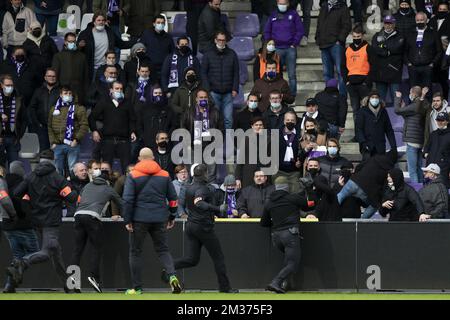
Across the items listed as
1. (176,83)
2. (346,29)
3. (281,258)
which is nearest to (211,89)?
(176,83)

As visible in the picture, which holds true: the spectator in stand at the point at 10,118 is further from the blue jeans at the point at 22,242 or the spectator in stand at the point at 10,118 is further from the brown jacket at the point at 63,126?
the blue jeans at the point at 22,242

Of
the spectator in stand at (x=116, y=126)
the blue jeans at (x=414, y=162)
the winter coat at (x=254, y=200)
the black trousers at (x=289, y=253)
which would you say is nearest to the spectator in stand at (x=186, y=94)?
the spectator in stand at (x=116, y=126)

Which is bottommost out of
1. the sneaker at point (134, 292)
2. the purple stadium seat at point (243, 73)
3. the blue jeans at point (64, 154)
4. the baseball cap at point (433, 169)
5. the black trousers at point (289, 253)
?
the sneaker at point (134, 292)

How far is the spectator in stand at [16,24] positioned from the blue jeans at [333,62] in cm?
601

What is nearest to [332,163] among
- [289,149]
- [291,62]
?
[289,149]

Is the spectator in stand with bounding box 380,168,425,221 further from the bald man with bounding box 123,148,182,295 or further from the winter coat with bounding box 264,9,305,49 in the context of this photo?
the winter coat with bounding box 264,9,305,49

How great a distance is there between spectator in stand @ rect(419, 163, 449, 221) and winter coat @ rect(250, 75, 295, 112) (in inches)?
193

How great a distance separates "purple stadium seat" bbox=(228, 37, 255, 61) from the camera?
121ft

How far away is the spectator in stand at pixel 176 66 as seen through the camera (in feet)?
113

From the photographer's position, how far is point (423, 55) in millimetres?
34656

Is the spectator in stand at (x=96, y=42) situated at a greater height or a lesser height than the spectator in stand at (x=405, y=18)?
lesser

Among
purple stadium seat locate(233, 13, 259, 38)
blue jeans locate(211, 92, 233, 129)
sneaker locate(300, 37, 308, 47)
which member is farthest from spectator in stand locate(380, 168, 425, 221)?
purple stadium seat locate(233, 13, 259, 38)

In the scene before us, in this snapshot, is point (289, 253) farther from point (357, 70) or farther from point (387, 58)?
point (387, 58)

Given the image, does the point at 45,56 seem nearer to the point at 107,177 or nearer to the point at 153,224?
the point at 107,177
